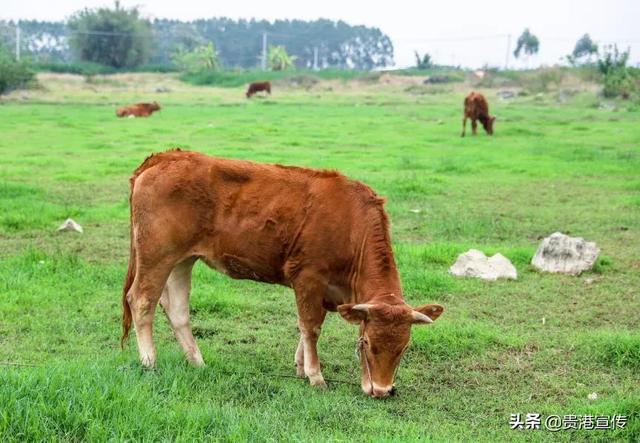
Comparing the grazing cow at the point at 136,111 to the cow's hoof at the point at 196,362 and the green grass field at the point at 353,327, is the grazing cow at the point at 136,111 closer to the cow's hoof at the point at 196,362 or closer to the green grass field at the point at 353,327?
the green grass field at the point at 353,327

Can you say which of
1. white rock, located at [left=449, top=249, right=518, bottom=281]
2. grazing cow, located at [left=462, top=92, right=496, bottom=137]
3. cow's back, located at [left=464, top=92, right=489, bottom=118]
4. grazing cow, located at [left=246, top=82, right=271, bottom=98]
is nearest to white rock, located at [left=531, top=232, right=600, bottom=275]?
white rock, located at [left=449, top=249, right=518, bottom=281]

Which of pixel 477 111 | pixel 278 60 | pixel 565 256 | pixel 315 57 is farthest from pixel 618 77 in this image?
pixel 315 57

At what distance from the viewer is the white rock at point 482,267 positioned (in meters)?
8.28

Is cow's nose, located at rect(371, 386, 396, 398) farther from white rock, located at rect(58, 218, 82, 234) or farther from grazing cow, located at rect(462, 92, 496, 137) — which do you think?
grazing cow, located at rect(462, 92, 496, 137)

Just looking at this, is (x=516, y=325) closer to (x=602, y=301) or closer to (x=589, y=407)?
(x=602, y=301)

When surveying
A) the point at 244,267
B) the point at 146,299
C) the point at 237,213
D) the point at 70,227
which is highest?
the point at 237,213

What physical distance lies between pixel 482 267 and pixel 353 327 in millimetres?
2098

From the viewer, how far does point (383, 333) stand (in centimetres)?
511

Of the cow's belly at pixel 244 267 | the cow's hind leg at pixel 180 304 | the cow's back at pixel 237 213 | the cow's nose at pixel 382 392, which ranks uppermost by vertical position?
the cow's back at pixel 237 213

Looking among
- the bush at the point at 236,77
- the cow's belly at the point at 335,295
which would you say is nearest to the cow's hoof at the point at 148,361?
the cow's belly at the point at 335,295

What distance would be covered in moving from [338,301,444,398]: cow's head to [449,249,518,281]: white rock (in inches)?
126

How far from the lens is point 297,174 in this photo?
229 inches

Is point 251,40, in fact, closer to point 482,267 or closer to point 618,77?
point 618,77

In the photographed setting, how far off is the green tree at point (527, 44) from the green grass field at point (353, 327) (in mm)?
86850
